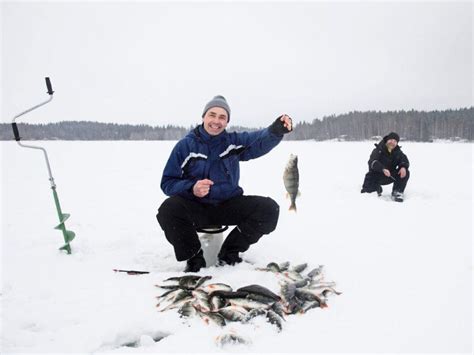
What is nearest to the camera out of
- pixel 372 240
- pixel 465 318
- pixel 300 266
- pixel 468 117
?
pixel 465 318

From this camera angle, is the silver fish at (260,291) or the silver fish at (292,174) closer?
the silver fish at (260,291)

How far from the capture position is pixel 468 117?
74875 millimetres

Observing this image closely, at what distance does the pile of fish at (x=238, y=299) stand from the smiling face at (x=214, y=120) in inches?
62.5

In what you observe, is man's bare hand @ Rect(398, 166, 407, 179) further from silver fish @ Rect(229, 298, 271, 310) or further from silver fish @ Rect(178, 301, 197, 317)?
silver fish @ Rect(178, 301, 197, 317)

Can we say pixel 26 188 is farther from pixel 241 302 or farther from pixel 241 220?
pixel 241 302

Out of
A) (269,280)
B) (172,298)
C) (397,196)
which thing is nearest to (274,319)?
(269,280)

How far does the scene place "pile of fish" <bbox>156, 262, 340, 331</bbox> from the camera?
267cm

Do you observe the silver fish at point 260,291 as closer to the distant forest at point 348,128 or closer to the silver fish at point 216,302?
the silver fish at point 216,302

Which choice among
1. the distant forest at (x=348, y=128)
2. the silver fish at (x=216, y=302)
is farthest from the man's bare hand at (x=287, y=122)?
the distant forest at (x=348, y=128)

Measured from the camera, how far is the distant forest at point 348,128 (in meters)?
73.7

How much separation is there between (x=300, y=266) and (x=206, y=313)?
4.67ft

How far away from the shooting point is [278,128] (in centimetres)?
386

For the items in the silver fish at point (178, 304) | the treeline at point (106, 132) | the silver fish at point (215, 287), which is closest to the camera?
the silver fish at point (178, 304)

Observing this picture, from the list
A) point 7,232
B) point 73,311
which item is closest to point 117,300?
point 73,311
